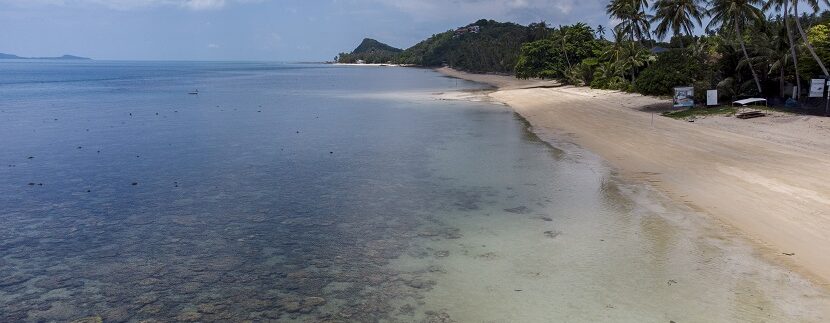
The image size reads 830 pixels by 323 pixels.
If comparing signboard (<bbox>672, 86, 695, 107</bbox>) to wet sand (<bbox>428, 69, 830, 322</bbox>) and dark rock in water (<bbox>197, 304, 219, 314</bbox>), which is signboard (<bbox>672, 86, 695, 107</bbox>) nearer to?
wet sand (<bbox>428, 69, 830, 322</bbox>)

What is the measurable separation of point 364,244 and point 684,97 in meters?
34.2

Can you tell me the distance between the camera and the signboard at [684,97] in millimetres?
39750

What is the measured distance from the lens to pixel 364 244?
13891 mm

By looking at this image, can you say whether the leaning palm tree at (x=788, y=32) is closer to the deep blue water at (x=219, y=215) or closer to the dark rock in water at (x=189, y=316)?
the deep blue water at (x=219, y=215)

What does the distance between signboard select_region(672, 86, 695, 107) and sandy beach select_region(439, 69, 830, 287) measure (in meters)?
2.55

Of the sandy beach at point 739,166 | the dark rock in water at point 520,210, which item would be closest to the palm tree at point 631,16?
the sandy beach at point 739,166

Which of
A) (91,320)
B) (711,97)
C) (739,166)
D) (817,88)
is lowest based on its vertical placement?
(91,320)

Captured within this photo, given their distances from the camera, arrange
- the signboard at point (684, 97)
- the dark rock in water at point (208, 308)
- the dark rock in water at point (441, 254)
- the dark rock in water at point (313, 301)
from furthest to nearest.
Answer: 1. the signboard at point (684, 97)
2. the dark rock in water at point (441, 254)
3. the dark rock in water at point (313, 301)
4. the dark rock in water at point (208, 308)

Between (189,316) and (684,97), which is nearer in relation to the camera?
(189,316)

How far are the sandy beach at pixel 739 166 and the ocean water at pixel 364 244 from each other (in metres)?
0.96

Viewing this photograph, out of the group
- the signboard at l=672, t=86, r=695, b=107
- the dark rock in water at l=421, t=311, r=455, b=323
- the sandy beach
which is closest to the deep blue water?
the dark rock in water at l=421, t=311, r=455, b=323

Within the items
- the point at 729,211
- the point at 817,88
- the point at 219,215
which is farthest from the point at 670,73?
the point at 219,215

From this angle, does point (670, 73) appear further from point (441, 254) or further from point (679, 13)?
point (441, 254)

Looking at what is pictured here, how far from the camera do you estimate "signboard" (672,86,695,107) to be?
39750 millimetres
